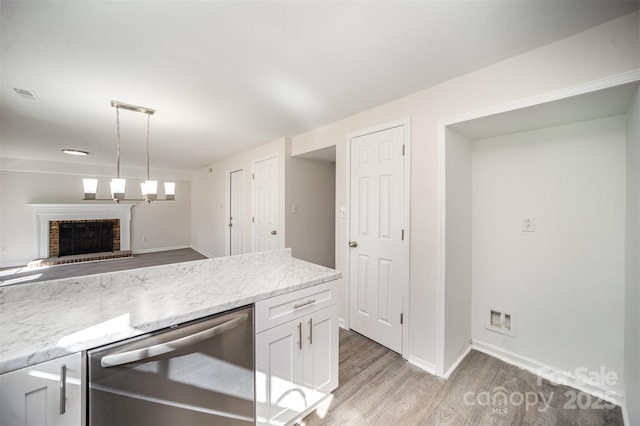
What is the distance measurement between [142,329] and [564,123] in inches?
116

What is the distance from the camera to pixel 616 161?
161 cm

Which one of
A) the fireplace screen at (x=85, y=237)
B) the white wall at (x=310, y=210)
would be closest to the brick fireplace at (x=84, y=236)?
the fireplace screen at (x=85, y=237)

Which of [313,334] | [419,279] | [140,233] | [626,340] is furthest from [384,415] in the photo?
[140,233]

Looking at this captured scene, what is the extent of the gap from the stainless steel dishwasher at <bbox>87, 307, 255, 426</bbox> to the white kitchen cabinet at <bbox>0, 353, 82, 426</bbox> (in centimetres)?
4

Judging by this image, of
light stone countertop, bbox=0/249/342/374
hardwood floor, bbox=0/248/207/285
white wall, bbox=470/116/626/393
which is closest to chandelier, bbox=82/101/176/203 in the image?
light stone countertop, bbox=0/249/342/374

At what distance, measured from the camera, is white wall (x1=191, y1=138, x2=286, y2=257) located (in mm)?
3650

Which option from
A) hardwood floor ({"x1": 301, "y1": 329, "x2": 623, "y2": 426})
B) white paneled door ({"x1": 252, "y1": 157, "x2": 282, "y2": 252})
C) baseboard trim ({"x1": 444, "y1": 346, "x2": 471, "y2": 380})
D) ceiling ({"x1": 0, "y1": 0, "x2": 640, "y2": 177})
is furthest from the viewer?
white paneled door ({"x1": 252, "y1": 157, "x2": 282, "y2": 252})

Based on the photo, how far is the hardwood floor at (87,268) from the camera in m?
4.23

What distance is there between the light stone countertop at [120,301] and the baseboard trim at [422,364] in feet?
3.80

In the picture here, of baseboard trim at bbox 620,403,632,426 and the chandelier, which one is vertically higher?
the chandelier

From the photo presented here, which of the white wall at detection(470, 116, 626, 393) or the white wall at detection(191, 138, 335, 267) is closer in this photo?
the white wall at detection(470, 116, 626, 393)

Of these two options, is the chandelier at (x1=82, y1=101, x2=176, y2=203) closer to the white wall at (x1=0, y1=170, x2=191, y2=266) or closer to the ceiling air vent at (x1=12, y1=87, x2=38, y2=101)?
the ceiling air vent at (x1=12, y1=87, x2=38, y2=101)

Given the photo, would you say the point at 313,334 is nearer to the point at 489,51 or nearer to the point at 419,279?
the point at 419,279

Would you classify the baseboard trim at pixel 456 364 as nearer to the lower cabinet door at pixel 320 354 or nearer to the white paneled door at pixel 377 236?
the white paneled door at pixel 377 236
